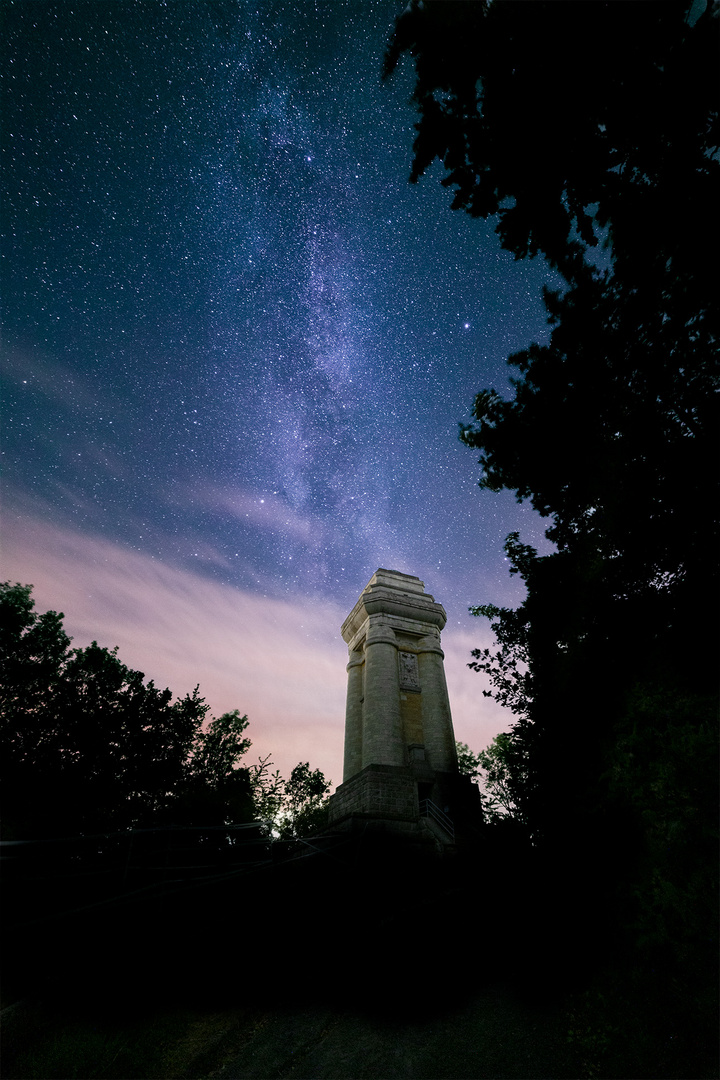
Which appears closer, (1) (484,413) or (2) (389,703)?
(1) (484,413)

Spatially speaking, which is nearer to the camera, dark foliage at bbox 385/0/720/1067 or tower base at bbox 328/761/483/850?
dark foliage at bbox 385/0/720/1067

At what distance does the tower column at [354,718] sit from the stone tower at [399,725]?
42 millimetres

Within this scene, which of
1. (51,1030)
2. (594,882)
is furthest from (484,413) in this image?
(51,1030)

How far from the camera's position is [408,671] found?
1875 centimetres

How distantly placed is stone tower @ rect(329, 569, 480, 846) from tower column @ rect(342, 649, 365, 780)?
0.04m

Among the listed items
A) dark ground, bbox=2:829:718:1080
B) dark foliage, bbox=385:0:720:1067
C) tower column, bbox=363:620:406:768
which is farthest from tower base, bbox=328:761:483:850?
dark foliage, bbox=385:0:720:1067

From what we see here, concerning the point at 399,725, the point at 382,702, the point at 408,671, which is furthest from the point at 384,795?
the point at 408,671

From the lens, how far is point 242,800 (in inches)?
906

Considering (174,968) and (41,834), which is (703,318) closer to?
(174,968)

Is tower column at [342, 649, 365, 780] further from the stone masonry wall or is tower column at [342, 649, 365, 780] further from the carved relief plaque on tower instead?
the stone masonry wall

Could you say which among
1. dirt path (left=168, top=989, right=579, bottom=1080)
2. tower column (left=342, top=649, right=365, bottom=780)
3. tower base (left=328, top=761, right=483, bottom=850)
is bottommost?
dirt path (left=168, top=989, right=579, bottom=1080)

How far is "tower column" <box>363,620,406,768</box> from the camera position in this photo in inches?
626

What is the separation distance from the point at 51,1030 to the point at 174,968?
1.73 meters

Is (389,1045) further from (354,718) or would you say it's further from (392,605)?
(392,605)
